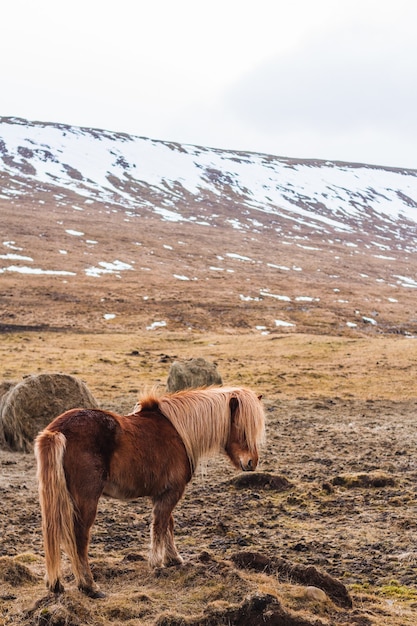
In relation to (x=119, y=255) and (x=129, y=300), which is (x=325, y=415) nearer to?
(x=129, y=300)

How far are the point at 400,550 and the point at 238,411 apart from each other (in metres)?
3.00

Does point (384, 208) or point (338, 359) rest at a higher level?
point (384, 208)

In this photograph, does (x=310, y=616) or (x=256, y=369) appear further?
(x=256, y=369)

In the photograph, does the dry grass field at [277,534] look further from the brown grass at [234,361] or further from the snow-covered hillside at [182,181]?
the snow-covered hillside at [182,181]

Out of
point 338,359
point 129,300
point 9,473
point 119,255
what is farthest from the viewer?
point 119,255

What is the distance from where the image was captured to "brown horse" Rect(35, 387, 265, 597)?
5883mm

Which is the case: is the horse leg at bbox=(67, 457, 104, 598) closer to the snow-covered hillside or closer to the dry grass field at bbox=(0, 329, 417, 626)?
the dry grass field at bbox=(0, 329, 417, 626)

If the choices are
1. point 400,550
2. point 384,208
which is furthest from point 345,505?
point 384,208

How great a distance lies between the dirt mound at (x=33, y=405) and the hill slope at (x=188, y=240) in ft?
93.9

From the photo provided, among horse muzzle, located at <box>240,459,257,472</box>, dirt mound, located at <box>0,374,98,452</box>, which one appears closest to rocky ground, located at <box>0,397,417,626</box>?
dirt mound, located at <box>0,374,98,452</box>

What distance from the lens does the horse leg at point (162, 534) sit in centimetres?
662

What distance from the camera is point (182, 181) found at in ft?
505

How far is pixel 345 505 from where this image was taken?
989cm

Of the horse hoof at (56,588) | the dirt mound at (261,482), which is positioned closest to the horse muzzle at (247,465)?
the horse hoof at (56,588)
